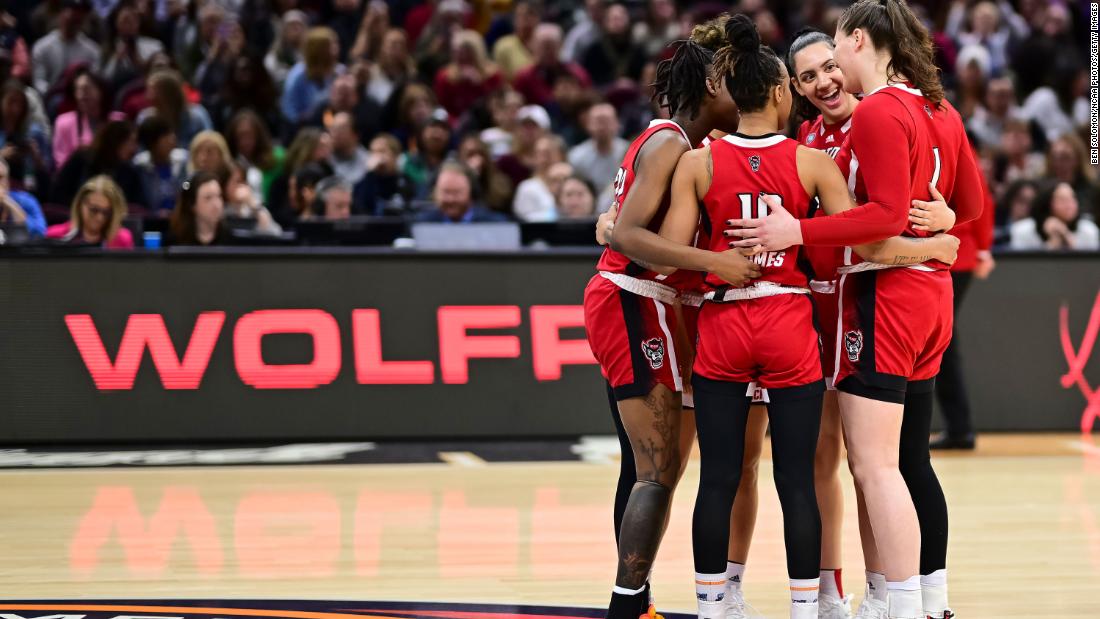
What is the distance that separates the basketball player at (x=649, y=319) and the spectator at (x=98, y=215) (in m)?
5.18

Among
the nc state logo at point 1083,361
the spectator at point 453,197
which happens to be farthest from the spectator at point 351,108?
the nc state logo at point 1083,361

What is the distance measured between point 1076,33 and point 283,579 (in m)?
13.2

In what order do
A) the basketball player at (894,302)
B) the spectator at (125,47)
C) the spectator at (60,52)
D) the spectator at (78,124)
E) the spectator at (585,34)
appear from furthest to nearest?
the spectator at (585,34) → the spectator at (60,52) → the spectator at (125,47) → the spectator at (78,124) → the basketball player at (894,302)

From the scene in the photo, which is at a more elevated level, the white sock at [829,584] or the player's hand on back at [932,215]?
the player's hand on back at [932,215]

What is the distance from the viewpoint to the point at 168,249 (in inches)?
343

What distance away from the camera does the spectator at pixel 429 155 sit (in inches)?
470

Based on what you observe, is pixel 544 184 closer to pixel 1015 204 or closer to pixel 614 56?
pixel 1015 204

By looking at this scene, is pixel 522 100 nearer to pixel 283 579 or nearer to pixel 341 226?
pixel 341 226

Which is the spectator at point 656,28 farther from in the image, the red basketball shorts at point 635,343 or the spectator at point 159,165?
the red basketball shorts at point 635,343

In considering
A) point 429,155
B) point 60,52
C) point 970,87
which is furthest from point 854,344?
point 60,52

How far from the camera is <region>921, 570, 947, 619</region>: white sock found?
467cm

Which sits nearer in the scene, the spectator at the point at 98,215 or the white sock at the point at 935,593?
the white sock at the point at 935,593

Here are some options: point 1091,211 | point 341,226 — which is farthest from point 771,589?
point 1091,211

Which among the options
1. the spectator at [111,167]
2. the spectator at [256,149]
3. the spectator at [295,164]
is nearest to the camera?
the spectator at [111,167]
